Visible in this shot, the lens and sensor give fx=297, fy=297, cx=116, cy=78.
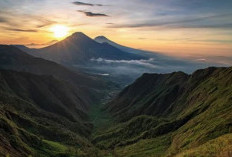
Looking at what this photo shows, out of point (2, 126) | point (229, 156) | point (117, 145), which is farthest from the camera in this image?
point (117, 145)

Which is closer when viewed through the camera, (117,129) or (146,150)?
(146,150)

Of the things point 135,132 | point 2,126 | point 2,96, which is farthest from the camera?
point 2,96

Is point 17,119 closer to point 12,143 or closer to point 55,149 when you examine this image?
point 55,149

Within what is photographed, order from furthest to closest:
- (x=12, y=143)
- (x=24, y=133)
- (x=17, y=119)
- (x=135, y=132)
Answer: (x=135, y=132) < (x=17, y=119) < (x=24, y=133) < (x=12, y=143)

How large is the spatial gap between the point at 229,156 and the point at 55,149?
84.6 meters

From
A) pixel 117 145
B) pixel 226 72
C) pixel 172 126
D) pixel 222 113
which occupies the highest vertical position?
pixel 226 72

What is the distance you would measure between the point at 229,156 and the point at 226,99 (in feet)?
278

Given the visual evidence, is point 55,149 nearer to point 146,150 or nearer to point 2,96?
point 146,150

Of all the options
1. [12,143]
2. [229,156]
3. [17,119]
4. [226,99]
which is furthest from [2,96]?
[229,156]

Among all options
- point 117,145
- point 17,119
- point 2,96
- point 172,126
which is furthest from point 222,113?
point 2,96

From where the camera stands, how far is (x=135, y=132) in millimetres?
177750

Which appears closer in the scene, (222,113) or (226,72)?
(222,113)

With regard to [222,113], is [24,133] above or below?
below

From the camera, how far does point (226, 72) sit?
183375 millimetres
